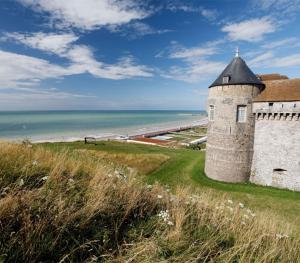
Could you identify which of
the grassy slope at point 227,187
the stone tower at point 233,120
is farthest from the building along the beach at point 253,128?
the grassy slope at point 227,187

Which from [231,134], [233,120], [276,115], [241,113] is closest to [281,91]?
[276,115]

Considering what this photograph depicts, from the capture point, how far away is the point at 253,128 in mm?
18719

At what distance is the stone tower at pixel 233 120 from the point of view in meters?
18.2

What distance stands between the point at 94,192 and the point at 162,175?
57.6ft

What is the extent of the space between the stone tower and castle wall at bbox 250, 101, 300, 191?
2.00 feet

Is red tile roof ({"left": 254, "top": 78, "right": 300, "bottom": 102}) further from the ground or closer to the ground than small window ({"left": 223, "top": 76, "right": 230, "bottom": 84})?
closer to the ground

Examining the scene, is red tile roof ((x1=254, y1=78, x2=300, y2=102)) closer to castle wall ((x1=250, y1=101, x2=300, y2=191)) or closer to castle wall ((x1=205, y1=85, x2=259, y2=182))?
castle wall ((x1=250, y1=101, x2=300, y2=191))

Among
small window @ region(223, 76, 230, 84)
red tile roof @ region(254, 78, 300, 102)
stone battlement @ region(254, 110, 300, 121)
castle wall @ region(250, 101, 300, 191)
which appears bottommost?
castle wall @ region(250, 101, 300, 191)

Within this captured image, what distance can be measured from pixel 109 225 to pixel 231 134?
1690cm

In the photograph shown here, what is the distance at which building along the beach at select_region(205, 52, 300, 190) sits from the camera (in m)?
17.2

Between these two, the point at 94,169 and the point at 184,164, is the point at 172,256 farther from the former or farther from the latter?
the point at 184,164

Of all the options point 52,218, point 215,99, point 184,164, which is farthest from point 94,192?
point 184,164

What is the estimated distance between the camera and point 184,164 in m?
24.2

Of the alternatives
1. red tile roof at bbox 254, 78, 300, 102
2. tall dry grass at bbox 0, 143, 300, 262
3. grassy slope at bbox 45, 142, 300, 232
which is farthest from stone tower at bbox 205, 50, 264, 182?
tall dry grass at bbox 0, 143, 300, 262
